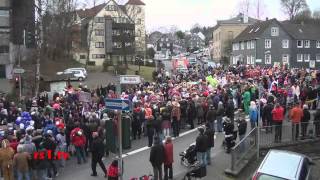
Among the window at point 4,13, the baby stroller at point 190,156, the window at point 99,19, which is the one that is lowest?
the baby stroller at point 190,156

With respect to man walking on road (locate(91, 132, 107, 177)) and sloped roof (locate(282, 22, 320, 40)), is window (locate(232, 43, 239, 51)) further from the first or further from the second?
man walking on road (locate(91, 132, 107, 177))

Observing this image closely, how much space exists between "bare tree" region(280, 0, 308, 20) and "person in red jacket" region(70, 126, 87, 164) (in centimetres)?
10561

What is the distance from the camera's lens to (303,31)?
92.6 meters

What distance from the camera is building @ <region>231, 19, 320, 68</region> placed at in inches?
3533

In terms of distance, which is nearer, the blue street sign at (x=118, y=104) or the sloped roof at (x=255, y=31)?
the blue street sign at (x=118, y=104)

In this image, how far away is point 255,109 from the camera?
932 inches

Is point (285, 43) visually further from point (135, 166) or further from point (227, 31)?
point (135, 166)

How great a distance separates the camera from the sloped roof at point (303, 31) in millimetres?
90875

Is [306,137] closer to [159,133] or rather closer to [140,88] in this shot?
[159,133]

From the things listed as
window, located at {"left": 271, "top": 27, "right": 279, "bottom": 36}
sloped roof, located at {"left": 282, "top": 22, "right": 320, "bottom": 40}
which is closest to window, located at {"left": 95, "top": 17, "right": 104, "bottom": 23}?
window, located at {"left": 271, "top": 27, "right": 279, "bottom": 36}

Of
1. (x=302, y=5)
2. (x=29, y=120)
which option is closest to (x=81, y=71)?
(x=29, y=120)

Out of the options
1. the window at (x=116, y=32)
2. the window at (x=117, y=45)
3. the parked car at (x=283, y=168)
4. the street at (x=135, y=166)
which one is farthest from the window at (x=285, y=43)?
the parked car at (x=283, y=168)

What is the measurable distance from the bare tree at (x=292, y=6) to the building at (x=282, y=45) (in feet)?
86.9

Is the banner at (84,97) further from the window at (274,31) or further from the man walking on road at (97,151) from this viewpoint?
the window at (274,31)
